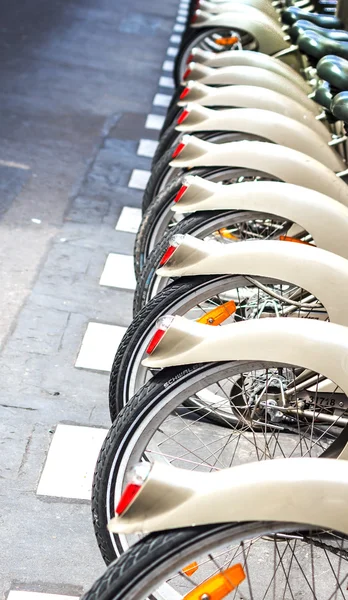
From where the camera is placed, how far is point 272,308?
3.11 meters

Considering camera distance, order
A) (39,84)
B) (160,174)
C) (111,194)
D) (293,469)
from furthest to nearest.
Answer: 1. (39,84)
2. (111,194)
3. (160,174)
4. (293,469)

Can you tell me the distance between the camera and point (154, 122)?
7.14 metres

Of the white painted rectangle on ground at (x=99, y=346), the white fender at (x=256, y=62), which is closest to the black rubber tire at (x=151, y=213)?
the white painted rectangle on ground at (x=99, y=346)

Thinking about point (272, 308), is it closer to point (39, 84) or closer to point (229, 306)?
point (229, 306)

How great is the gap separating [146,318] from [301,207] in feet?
1.70

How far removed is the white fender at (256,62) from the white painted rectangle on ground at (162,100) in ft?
10.5

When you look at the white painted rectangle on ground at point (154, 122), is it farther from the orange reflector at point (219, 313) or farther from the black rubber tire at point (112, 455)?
the black rubber tire at point (112, 455)

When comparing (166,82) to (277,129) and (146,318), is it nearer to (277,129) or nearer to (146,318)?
(277,129)

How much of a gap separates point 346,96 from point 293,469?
4.92ft

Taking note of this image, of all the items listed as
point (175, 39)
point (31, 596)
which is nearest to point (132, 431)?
point (31, 596)

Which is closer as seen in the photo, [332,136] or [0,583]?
[0,583]

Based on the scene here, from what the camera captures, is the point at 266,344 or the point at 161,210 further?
the point at 161,210

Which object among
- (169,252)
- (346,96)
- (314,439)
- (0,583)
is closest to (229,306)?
(169,252)

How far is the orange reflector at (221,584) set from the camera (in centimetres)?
183
